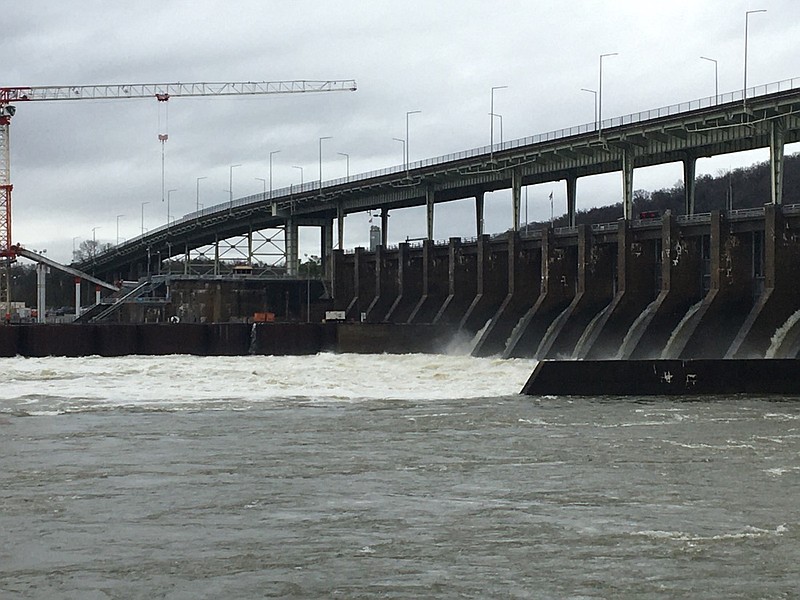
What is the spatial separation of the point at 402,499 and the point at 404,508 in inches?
33.9

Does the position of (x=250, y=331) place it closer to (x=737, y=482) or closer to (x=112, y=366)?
(x=112, y=366)

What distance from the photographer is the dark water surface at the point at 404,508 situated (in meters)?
15.1

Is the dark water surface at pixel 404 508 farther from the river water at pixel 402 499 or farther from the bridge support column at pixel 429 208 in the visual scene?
the bridge support column at pixel 429 208

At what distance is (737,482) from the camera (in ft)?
72.2

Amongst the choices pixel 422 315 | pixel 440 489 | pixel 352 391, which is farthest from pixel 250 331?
pixel 440 489

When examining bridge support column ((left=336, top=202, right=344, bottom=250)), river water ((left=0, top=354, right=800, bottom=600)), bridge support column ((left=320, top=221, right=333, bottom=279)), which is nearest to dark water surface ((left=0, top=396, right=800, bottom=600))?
river water ((left=0, top=354, right=800, bottom=600))

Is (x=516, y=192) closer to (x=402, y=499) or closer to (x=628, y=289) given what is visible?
(x=628, y=289)

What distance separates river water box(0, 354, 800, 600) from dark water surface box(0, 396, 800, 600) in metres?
0.06

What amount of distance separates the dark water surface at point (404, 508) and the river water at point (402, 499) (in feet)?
0.18

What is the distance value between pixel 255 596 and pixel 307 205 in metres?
84.3

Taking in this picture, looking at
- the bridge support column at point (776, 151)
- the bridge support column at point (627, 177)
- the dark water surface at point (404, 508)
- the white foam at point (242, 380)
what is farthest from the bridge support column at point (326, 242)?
the dark water surface at point (404, 508)

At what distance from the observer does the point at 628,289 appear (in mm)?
53781

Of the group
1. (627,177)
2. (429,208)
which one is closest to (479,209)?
(429,208)

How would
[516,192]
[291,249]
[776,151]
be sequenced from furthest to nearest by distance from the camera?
[291,249], [516,192], [776,151]
